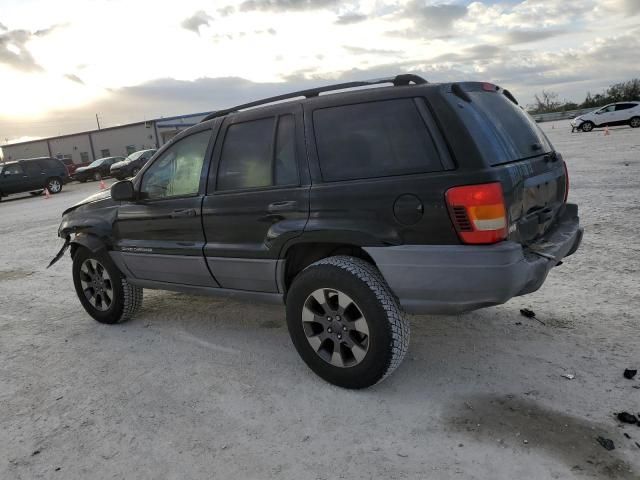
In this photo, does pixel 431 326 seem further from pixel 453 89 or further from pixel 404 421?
pixel 453 89

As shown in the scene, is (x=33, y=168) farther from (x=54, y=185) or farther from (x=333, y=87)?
(x=333, y=87)

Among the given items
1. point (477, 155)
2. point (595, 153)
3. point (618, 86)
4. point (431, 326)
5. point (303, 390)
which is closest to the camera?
point (477, 155)

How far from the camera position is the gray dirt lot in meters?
2.56

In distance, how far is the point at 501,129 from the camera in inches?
124

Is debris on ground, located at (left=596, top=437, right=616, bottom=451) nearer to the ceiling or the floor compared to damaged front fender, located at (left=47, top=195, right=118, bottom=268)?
nearer to the floor

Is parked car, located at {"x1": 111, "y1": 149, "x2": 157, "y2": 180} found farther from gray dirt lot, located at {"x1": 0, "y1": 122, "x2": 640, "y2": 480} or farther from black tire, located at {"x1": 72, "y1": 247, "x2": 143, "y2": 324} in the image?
gray dirt lot, located at {"x1": 0, "y1": 122, "x2": 640, "y2": 480}

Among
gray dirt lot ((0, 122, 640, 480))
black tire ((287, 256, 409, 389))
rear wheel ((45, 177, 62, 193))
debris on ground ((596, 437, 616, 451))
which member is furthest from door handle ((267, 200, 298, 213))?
rear wheel ((45, 177, 62, 193))

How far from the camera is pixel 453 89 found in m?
3.04

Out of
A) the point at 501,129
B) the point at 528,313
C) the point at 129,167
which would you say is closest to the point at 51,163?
the point at 129,167

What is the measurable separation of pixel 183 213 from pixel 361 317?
69.2 inches

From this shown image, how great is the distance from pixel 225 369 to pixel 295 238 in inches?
45.0

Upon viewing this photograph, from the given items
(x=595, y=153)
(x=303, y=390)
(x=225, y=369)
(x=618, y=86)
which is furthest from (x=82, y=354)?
(x=618, y=86)

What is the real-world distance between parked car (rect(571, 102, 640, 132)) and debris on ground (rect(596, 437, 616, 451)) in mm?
27062

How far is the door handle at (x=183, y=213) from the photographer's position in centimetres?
394
